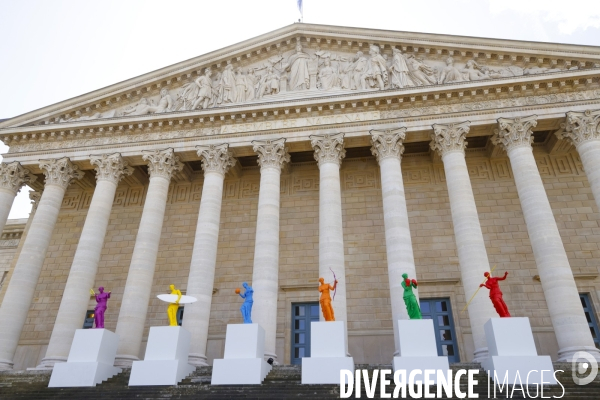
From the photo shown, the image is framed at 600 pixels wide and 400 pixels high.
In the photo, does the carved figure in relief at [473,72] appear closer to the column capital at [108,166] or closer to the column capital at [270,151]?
the column capital at [270,151]

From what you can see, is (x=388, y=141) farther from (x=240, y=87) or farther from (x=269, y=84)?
(x=240, y=87)

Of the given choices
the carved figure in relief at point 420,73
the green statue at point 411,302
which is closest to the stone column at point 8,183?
the green statue at point 411,302

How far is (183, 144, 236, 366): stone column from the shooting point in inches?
574

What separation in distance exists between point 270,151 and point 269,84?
10.6 feet

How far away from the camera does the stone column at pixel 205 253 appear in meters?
14.6

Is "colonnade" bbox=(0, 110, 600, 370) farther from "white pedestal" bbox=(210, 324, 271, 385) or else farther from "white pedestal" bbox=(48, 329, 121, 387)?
"white pedestal" bbox=(210, 324, 271, 385)

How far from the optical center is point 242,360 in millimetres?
11734

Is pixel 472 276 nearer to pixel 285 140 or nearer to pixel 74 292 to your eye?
pixel 285 140

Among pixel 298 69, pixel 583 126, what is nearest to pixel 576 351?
pixel 583 126

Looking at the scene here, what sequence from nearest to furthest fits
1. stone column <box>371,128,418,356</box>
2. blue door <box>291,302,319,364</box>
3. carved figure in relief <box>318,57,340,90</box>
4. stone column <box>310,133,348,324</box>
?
stone column <box>371,128,418,356</box> < stone column <box>310,133,348,324</box> < blue door <box>291,302,319,364</box> < carved figure in relief <box>318,57,340,90</box>

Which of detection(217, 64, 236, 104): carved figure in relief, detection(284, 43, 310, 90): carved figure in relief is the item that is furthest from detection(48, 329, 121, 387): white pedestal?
detection(284, 43, 310, 90): carved figure in relief

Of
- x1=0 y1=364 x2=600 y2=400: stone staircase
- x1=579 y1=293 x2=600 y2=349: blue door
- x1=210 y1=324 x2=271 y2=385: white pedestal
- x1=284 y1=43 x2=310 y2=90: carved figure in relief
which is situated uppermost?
x1=284 y1=43 x2=310 y2=90: carved figure in relief

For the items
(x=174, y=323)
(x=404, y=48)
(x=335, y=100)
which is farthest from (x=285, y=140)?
(x=174, y=323)

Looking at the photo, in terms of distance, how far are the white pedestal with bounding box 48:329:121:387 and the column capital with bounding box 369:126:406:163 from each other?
11.0 meters
